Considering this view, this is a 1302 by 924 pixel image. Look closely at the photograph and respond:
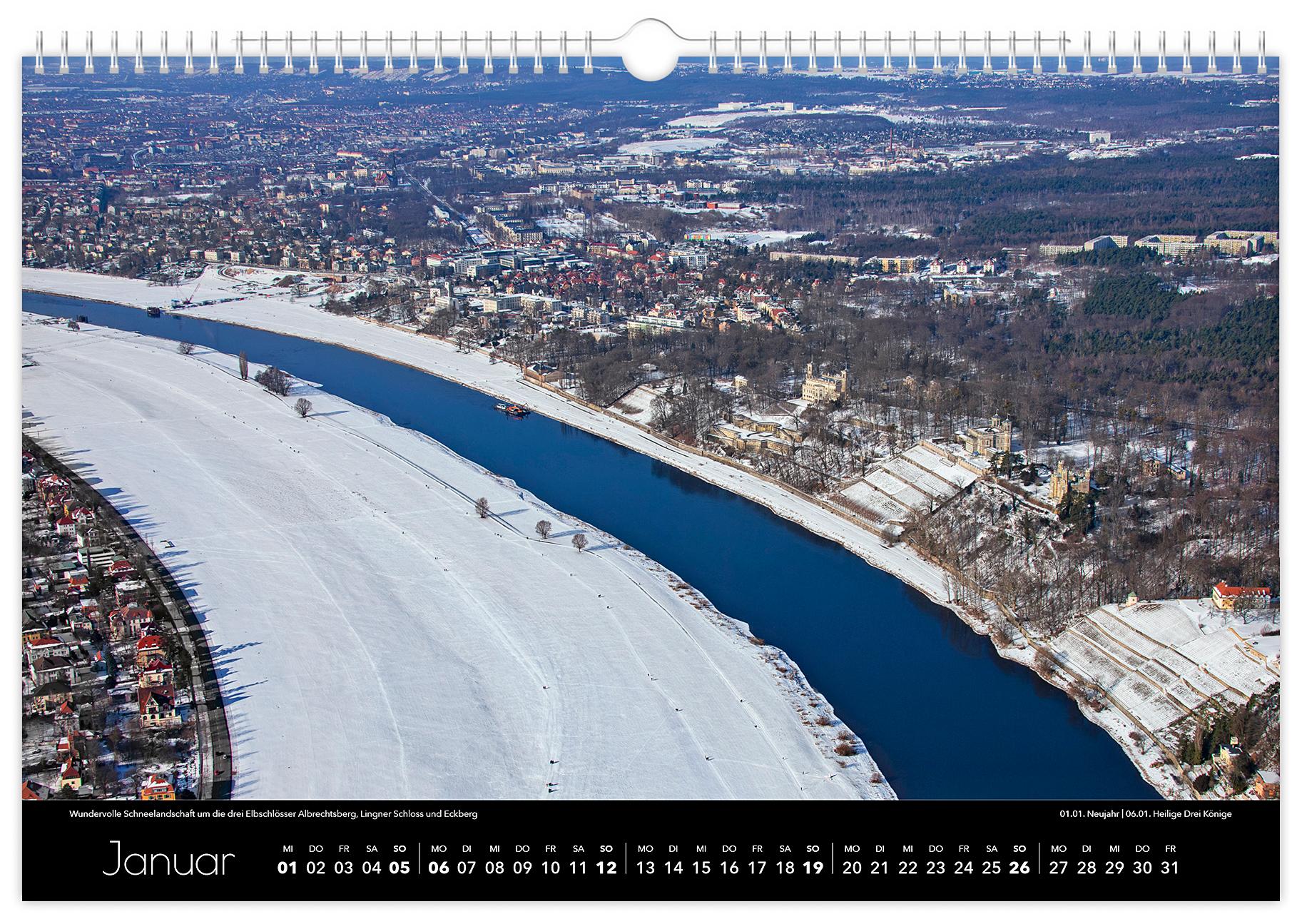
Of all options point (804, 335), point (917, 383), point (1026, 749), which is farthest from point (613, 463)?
point (1026, 749)

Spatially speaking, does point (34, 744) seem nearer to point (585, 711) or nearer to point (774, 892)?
point (585, 711)

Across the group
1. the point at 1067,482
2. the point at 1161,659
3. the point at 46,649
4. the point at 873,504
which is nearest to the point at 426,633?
the point at 46,649

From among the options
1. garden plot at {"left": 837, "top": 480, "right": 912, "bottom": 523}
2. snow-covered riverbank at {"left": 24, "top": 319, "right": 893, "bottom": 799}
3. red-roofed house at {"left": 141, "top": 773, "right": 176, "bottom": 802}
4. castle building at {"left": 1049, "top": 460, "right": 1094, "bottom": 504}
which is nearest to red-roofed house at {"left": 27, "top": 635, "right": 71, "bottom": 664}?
snow-covered riverbank at {"left": 24, "top": 319, "right": 893, "bottom": 799}

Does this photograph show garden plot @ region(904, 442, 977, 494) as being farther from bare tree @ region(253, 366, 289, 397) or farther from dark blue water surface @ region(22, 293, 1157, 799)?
bare tree @ region(253, 366, 289, 397)

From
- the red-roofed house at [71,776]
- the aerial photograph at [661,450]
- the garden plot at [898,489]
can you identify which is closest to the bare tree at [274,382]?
the aerial photograph at [661,450]

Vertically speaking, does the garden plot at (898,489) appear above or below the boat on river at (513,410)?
below

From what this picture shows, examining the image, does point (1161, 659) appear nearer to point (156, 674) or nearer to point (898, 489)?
point (898, 489)

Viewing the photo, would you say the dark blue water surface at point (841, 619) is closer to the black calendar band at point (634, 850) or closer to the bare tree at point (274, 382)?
the bare tree at point (274, 382)
